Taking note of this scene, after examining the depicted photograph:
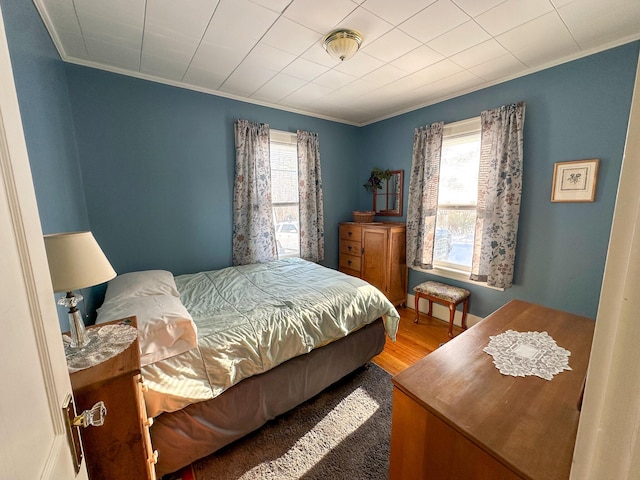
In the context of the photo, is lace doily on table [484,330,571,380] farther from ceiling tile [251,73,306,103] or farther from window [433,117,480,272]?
ceiling tile [251,73,306,103]

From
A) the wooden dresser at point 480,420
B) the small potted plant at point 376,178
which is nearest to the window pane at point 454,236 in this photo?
the small potted plant at point 376,178

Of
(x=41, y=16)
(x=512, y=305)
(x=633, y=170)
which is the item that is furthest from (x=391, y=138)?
(x=633, y=170)

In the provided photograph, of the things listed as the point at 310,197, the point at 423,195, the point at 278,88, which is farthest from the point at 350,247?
the point at 278,88

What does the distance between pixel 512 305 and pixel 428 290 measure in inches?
51.1

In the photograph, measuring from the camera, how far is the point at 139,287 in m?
1.86

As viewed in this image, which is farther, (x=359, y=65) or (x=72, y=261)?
(x=359, y=65)

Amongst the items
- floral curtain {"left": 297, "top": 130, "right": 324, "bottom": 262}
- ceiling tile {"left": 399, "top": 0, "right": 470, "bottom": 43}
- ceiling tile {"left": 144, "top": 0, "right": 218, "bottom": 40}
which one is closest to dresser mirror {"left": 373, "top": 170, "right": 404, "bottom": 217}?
floral curtain {"left": 297, "top": 130, "right": 324, "bottom": 262}

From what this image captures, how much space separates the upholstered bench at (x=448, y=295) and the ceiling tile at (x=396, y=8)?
2431 mm

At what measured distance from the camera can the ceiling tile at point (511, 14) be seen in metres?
1.50

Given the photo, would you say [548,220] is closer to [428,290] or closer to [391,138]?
[428,290]

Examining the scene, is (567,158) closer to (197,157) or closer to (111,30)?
(197,157)

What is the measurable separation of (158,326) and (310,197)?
2493 millimetres

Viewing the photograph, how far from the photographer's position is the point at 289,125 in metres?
3.29

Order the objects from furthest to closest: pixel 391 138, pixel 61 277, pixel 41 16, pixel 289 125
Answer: pixel 391 138 < pixel 289 125 < pixel 41 16 < pixel 61 277
